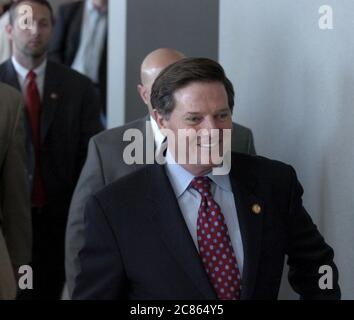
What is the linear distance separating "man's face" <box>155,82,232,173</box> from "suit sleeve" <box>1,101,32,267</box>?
67 centimetres

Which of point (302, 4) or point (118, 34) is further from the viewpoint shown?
point (118, 34)

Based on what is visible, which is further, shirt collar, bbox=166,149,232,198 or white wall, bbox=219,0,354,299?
white wall, bbox=219,0,354,299

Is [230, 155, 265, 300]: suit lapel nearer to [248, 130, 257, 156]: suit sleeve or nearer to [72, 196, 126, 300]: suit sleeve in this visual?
[72, 196, 126, 300]: suit sleeve

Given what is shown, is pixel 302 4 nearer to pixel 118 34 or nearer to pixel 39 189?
pixel 39 189

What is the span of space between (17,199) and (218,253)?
0.83 meters

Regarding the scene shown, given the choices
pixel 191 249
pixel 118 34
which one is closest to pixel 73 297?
pixel 191 249

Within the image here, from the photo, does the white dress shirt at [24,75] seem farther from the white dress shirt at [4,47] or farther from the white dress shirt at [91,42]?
the white dress shirt at [91,42]

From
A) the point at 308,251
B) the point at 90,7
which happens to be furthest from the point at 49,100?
the point at 90,7

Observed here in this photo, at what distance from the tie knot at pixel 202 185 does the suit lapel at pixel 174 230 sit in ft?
0.18

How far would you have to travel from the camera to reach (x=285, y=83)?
271 centimetres

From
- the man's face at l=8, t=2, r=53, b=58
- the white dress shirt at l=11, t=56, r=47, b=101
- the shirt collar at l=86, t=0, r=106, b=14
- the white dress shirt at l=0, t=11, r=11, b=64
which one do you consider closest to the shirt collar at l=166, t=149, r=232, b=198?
the man's face at l=8, t=2, r=53, b=58

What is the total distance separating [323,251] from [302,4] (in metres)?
0.78

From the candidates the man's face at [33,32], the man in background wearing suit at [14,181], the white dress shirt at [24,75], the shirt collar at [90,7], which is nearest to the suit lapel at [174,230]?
the man in background wearing suit at [14,181]

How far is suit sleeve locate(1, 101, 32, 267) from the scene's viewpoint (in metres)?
2.60
